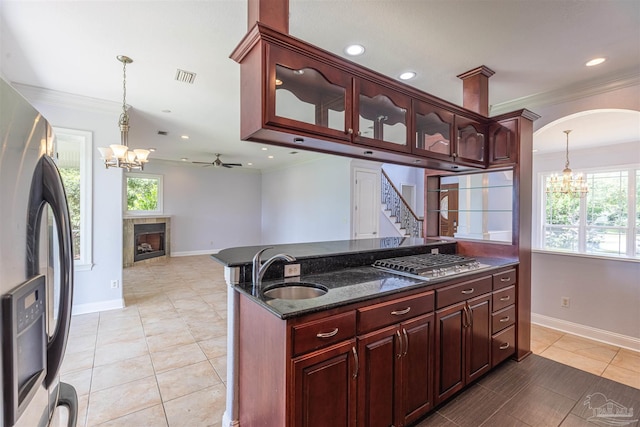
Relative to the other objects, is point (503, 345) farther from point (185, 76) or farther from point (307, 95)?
point (185, 76)

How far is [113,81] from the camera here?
10.6 ft

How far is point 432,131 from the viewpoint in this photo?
248cm

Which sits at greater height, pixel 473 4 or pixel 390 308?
pixel 473 4

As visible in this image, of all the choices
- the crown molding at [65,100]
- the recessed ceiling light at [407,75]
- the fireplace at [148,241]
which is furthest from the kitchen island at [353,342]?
the fireplace at [148,241]

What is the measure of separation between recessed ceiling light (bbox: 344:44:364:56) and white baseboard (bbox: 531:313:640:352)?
3974 mm

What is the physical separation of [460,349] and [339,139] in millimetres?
1784

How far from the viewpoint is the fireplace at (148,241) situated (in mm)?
7546

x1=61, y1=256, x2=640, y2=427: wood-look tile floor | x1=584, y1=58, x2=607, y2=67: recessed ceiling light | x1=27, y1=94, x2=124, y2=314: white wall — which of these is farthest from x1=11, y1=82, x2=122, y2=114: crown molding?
x1=584, y1=58, x2=607, y2=67: recessed ceiling light

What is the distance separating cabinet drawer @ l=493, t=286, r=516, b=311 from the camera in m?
2.50

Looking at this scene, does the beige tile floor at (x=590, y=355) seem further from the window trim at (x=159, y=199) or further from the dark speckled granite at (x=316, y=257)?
the window trim at (x=159, y=199)

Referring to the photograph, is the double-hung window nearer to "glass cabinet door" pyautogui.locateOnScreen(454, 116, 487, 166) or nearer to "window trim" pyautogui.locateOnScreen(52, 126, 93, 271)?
"glass cabinet door" pyautogui.locateOnScreen(454, 116, 487, 166)

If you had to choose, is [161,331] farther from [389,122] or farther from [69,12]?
[389,122]

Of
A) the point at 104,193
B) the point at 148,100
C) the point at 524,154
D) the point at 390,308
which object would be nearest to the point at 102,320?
the point at 104,193

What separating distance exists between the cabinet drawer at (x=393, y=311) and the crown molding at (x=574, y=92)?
2.98 m
